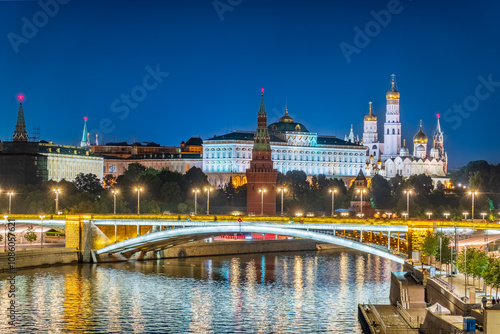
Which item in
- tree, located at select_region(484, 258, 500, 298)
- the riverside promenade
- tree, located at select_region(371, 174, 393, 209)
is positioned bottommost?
the riverside promenade

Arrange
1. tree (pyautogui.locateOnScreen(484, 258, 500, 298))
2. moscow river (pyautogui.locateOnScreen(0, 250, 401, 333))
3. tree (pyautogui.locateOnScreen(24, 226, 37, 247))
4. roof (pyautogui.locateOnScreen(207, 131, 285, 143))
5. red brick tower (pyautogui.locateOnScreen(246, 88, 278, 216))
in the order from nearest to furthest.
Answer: tree (pyautogui.locateOnScreen(484, 258, 500, 298)) < moscow river (pyautogui.locateOnScreen(0, 250, 401, 333)) < tree (pyautogui.locateOnScreen(24, 226, 37, 247)) < red brick tower (pyautogui.locateOnScreen(246, 88, 278, 216)) < roof (pyautogui.locateOnScreen(207, 131, 285, 143))

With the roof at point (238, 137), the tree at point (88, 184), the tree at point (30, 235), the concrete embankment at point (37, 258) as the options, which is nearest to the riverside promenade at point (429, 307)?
the concrete embankment at point (37, 258)

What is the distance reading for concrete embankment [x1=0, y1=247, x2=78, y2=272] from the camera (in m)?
68.9

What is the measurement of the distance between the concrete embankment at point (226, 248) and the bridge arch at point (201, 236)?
104cm

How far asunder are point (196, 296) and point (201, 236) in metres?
16.6

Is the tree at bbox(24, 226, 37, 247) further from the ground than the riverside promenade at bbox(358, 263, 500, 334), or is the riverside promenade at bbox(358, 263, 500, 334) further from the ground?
the tree at bbox(24, 226, 37, 247)

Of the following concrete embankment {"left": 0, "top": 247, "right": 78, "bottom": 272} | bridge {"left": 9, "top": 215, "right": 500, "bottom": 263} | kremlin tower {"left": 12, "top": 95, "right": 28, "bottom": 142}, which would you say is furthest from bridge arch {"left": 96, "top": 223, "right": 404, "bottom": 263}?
kremlin tower {"left": 12, "top": 95, "right": 28, "bottom": 142}

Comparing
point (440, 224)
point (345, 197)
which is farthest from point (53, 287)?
point (345, 197)

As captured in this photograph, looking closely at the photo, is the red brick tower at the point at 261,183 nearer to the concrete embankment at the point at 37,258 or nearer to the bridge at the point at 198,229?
the bridge at the point at 198,229

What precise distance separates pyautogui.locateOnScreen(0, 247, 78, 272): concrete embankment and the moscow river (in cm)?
111

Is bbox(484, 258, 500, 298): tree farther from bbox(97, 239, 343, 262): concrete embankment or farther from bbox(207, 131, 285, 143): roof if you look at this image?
bbox(207, 131, 285, 143): roof

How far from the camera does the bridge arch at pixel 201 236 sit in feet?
206

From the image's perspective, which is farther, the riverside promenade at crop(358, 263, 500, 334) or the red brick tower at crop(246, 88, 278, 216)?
the red brick tower at crop(246, 88, 278, 216)

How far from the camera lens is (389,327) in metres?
41.5
